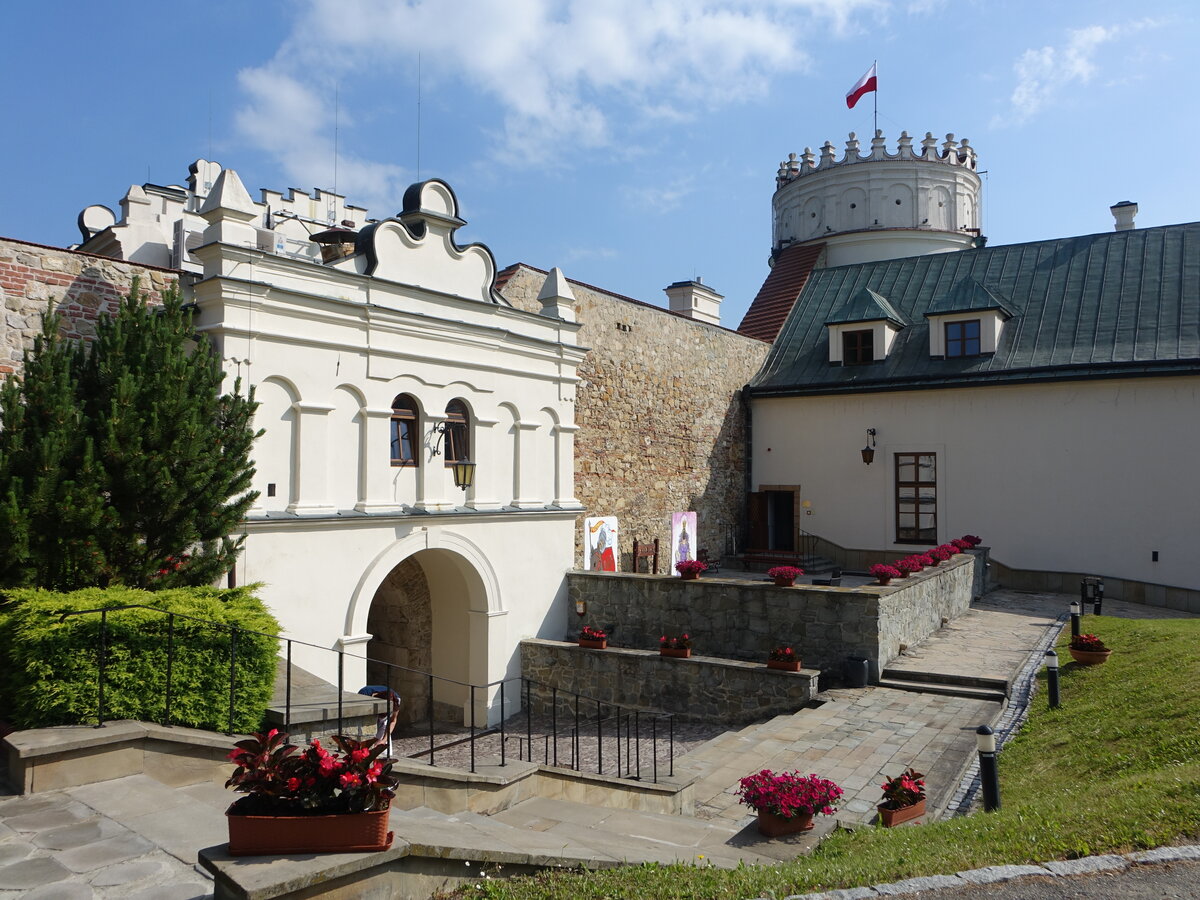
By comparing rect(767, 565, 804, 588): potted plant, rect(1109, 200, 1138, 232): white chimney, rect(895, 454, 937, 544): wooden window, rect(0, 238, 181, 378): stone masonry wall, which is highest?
rect(1109, 200, 1138, 232): white chimney

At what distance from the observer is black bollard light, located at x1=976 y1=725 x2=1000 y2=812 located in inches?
274

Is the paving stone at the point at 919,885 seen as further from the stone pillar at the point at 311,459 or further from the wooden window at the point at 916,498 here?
the wooden window at the point at 916,498

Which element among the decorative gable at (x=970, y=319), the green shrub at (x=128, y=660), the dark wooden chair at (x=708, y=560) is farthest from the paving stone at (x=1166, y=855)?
the decorative gable at (x=970, y=319)

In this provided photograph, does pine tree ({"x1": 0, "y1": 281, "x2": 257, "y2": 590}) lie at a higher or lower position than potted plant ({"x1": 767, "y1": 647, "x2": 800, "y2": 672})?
higher

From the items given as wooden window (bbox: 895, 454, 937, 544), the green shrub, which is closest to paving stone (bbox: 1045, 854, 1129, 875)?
the green shrub

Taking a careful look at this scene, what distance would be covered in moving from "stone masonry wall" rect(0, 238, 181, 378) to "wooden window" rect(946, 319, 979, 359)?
1816cm

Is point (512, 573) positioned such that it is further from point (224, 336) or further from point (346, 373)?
point (224, 336)

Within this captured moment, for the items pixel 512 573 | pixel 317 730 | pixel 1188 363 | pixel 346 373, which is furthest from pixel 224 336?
pixel 1188 363

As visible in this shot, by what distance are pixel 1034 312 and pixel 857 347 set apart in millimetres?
4249

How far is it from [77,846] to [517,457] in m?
10.1

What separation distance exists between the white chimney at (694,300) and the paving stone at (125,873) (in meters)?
19.8

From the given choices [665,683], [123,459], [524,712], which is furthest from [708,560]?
[123,459]

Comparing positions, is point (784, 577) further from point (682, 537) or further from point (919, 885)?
point (919, 885)

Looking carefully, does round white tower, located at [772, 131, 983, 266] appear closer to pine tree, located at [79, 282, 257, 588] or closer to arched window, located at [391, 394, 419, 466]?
arched window, located at [391, 394, 419, 466]
